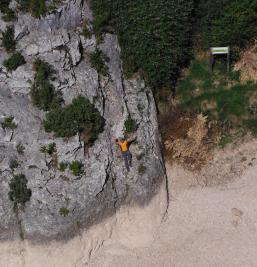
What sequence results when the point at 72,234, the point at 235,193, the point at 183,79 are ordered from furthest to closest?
1. the point at 183,79
2. the point at 235,193
3. the point at 72,234

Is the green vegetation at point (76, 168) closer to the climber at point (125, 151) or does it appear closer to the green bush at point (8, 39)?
the climber at point (125, 151)

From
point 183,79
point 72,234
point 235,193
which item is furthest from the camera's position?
point 183,79

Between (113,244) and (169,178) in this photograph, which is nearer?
(113,244)

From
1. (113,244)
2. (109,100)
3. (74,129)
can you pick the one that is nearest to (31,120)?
(74,129)

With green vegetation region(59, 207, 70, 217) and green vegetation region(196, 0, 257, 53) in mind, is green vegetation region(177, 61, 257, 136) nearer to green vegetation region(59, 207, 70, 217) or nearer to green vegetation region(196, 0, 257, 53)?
green vegetation region(196, 0, 257, 53)

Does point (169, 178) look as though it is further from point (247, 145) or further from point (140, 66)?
point (140, 66)

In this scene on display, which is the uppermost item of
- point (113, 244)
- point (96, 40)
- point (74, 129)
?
point (96, 40)

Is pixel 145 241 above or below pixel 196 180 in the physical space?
below
